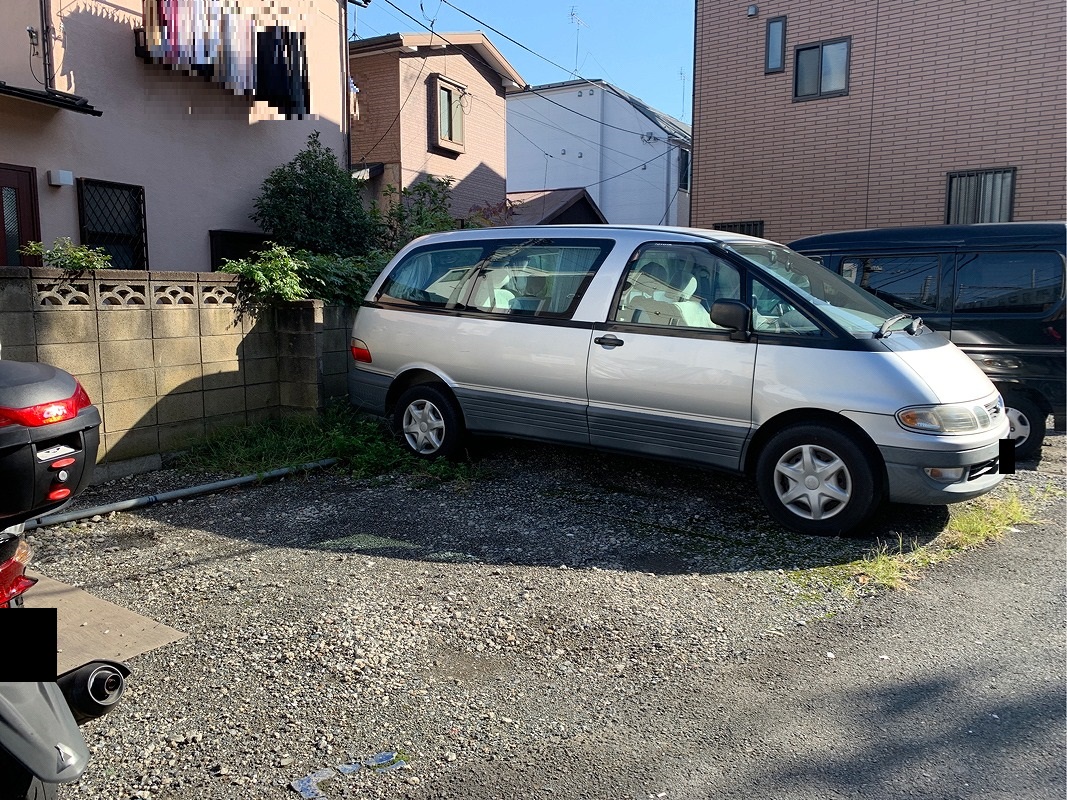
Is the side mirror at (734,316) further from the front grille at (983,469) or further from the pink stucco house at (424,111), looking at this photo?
the pink stucco house at (424,111)

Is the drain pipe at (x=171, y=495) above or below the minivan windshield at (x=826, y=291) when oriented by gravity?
below

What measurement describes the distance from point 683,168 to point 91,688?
26945mm

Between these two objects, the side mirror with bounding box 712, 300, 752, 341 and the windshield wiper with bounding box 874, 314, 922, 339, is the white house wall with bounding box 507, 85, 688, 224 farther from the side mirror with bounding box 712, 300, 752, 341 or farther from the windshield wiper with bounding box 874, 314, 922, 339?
the side mirror with bounding box 712, 300, 752, 341

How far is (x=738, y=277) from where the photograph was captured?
16.8ft

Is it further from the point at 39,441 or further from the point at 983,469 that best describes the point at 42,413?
the point at 983,469

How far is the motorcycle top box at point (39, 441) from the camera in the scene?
6.91 ft

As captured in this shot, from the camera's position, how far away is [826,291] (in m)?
5.20

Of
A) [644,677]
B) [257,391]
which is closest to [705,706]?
[644,677]

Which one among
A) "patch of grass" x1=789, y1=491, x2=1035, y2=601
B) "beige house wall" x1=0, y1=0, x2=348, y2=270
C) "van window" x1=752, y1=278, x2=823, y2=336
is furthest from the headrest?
"beige house wall" x1=0, y1=0, x2=348, y2=270

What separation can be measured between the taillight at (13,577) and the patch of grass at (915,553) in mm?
3345

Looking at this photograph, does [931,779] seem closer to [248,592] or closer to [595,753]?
[595,753]

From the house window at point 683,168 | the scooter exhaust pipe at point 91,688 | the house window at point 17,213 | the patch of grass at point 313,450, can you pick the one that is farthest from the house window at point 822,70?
the scooter exhaust pipe at point 91,688

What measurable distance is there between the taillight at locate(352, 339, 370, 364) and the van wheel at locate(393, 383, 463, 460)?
19.5 inches

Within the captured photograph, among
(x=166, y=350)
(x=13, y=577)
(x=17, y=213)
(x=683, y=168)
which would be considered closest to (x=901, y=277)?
(x=166, y=350)
